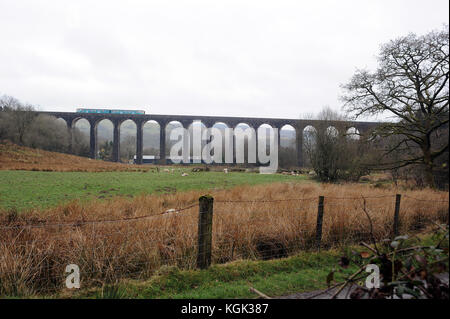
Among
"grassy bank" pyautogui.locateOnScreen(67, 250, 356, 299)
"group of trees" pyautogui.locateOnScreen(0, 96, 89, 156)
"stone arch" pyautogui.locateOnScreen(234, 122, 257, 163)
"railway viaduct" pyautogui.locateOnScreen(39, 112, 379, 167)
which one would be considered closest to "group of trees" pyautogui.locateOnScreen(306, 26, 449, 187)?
"grassy bank" pyautogui.locateOnScreen(67, 250, 356, 299)

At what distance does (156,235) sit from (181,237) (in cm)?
42

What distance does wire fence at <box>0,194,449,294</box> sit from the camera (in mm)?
3191

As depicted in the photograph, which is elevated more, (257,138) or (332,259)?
(257,138)

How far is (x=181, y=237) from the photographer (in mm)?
3932

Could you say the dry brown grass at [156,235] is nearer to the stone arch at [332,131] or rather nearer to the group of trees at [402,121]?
the group of trees at [402,121]

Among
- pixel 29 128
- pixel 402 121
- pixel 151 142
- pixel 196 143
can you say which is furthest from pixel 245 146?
pixel 151 142

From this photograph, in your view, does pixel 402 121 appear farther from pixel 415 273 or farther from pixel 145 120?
pixel 145 120

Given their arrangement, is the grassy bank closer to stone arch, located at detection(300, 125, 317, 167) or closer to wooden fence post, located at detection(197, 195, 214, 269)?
wooden fence post, located at detection(197, 195, 214, 269)
